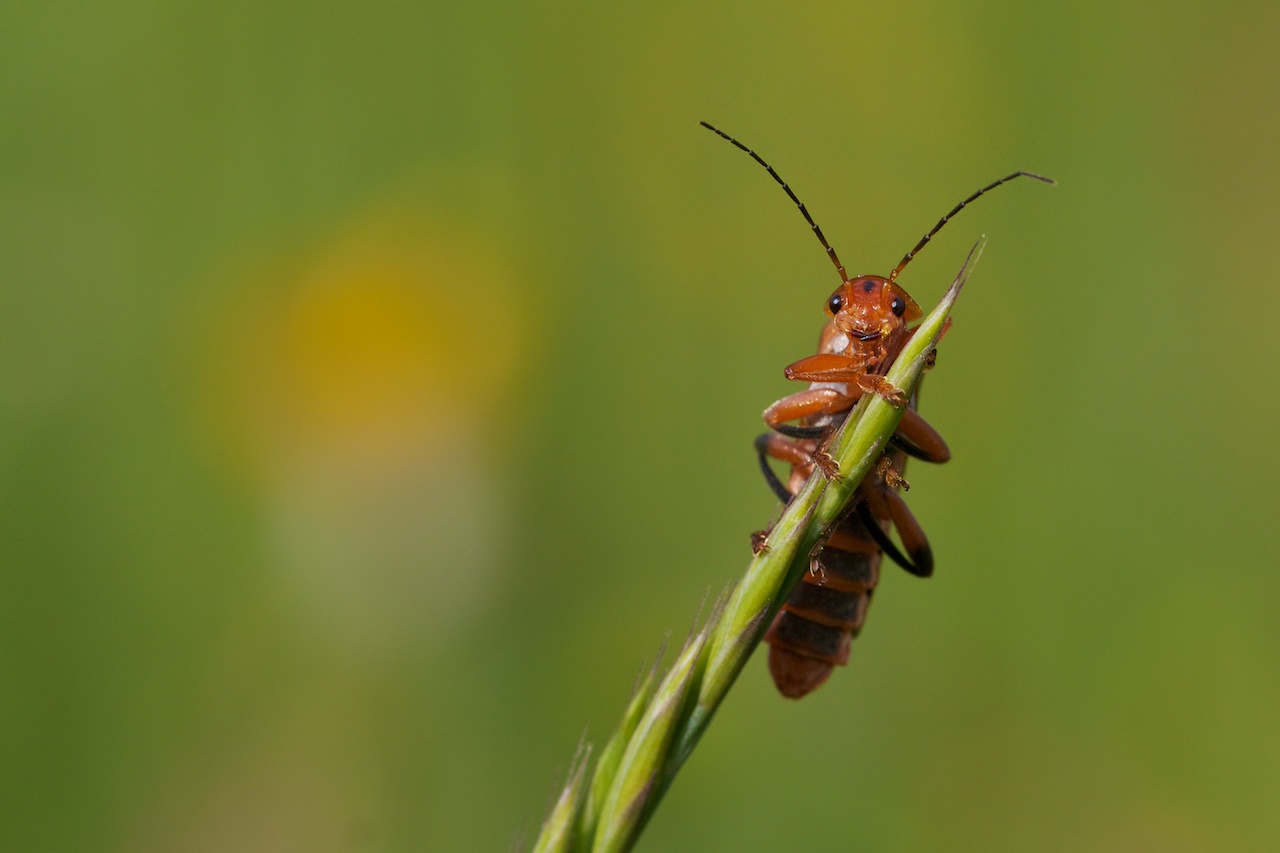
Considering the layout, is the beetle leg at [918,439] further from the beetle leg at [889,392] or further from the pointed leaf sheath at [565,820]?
the pointed leaf sheath at [565,820]

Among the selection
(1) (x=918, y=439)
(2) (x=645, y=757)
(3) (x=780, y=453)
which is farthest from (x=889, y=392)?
(3) (x=780, y=453)

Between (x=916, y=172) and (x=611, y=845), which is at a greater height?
(x=916, y=172)

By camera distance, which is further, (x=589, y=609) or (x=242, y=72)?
(x=242, y=72)

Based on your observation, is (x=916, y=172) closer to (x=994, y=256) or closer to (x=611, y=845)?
(x=994, y=256)

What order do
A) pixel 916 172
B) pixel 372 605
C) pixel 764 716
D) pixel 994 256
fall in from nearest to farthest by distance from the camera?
pixel 372 605
pixel 764 716
pixel 994 256
pixel 916 172

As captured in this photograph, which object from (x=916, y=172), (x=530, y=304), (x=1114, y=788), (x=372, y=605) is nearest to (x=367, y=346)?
(x=530, y=304)

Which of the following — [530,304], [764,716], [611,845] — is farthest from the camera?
[530,304]

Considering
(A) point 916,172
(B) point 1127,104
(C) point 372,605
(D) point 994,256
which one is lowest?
(C) point 372,605
